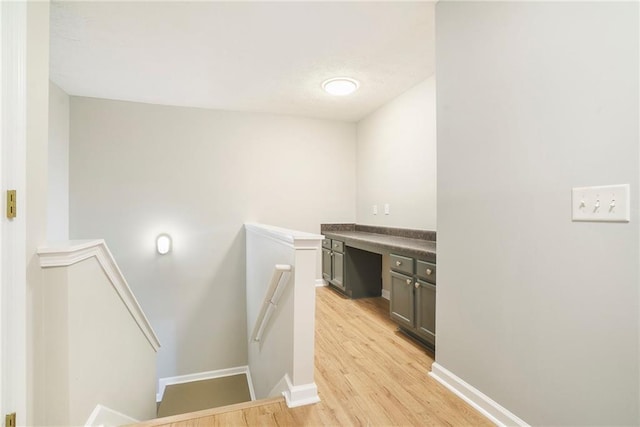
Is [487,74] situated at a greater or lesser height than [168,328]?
greater

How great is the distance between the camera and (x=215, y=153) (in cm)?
425

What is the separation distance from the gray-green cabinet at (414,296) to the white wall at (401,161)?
32.2 inches

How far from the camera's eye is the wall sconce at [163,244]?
3.99m

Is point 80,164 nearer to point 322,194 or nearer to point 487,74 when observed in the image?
point 322,194

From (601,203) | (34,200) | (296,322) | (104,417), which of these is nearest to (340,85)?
(296,322)

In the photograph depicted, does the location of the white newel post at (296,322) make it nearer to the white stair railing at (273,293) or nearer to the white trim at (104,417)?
the white stair railing at (273,293)

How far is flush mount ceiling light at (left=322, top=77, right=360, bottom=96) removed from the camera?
126 inches

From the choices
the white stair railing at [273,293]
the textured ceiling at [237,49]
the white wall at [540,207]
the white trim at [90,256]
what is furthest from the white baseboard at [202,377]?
the textured ceiling at [237,49]

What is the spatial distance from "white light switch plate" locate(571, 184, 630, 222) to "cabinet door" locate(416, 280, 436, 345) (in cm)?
119

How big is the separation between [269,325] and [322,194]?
252 cm

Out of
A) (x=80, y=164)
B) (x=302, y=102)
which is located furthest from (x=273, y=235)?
(x=80, y=164)

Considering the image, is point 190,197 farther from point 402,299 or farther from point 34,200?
point 402,299

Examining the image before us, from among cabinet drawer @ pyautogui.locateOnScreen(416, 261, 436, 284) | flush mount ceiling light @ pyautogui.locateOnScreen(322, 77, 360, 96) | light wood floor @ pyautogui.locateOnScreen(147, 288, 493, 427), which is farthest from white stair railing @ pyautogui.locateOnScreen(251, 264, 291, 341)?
flush mount ceiling light @ pyautogui.locateOnScreen(322, 77, 360, 96)

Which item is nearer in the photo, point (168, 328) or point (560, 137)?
point (560, 137)
